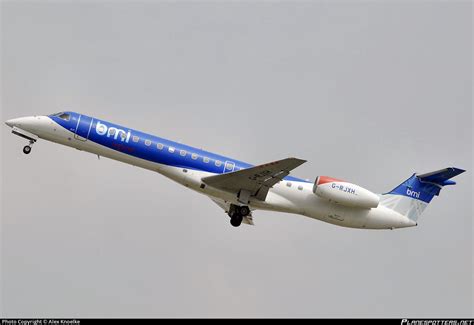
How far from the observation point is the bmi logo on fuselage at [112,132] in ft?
112

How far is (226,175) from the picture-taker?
3362cm

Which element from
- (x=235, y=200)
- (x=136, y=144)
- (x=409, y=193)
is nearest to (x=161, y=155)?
(x=136, y=144)

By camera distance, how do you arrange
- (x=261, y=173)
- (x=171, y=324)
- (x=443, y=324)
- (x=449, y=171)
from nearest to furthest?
(x=171, y=324) < (x=443, y=324) < (x=261, y=173) < (x=449, y=171)

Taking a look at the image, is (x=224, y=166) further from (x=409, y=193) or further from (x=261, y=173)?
(x=409, y=193)

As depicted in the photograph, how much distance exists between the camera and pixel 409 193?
37000 millimetres

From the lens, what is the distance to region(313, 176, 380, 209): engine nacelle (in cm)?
3444

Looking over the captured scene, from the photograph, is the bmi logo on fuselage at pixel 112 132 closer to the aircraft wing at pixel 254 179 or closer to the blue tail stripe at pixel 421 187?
the aircraft wing at pixel 254 179

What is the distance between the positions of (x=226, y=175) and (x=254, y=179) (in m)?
1.13

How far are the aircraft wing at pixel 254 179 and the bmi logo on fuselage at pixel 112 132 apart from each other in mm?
3468

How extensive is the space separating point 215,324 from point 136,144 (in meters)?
9.26

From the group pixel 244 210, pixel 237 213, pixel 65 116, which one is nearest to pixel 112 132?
pixel 65 116

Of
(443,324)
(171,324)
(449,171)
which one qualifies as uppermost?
(449,171)

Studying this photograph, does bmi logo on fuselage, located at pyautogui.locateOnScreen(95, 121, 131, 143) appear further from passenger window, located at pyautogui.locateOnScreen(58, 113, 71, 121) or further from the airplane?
passenger window, located at pyautogui.locateOnScreen(58, 113, 71, 121)

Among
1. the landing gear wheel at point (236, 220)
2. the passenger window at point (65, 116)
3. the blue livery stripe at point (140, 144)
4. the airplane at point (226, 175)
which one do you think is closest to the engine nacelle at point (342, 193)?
the airplane at point (226, 175)
